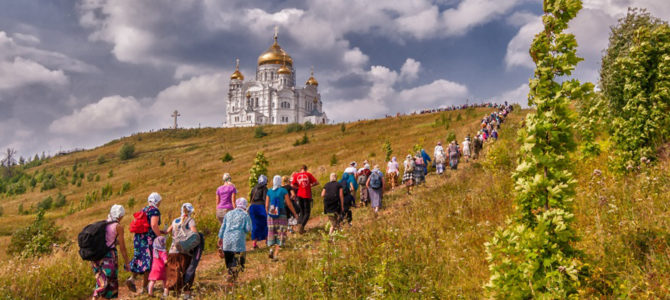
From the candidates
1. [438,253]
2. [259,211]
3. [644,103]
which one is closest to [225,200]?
[259,211]

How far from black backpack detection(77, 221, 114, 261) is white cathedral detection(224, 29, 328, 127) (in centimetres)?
9205

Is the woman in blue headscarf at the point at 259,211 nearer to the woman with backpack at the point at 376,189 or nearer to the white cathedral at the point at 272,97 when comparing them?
the woman with backpack at the point at 376,189

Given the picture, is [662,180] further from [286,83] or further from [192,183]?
[286,83]

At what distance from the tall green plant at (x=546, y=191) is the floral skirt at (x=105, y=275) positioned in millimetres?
6262

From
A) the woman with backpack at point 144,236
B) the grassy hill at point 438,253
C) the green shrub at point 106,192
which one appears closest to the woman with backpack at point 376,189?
the grassy hill at point 438,253

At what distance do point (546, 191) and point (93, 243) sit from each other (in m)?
6.89

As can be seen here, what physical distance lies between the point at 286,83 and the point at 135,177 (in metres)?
58.9

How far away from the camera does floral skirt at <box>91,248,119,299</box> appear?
6.52 metres

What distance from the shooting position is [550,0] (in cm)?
412

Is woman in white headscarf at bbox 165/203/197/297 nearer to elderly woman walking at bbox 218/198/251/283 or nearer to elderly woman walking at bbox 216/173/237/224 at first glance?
elderly woman walking at bbox 218/198/251/283

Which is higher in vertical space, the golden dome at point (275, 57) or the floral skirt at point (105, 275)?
the golden dome at point (275, 57)

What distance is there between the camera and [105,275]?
657 cm

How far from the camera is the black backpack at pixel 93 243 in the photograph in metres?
6.32

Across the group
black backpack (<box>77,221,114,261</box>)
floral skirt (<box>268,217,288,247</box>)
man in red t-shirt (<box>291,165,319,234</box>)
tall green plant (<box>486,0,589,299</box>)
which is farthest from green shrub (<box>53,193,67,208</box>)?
tall green plant (<box>486,0,589,299</box>)
